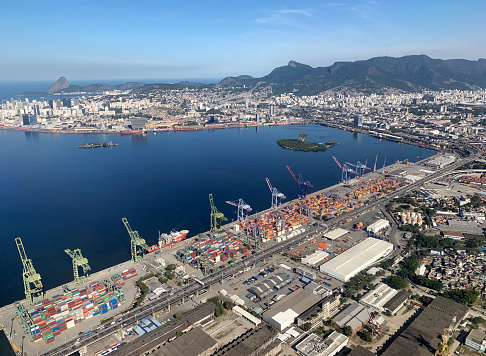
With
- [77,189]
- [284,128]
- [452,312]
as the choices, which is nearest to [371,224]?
[452,312]

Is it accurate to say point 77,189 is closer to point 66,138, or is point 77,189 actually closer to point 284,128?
point 66,138

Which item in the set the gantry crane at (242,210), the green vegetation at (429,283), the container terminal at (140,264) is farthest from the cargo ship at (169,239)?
the green vegetation at (429,283)

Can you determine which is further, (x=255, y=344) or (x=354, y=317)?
(x=354, y=317)

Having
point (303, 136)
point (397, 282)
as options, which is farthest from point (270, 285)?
point (303, 136)

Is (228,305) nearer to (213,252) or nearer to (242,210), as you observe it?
(213,252)

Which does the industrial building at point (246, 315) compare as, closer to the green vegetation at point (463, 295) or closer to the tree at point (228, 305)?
the tree at point (228, 305)

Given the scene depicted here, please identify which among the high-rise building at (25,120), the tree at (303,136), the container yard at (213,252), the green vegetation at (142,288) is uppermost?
the high-rise building at (25,120)

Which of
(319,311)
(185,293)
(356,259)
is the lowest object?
(319,311)
